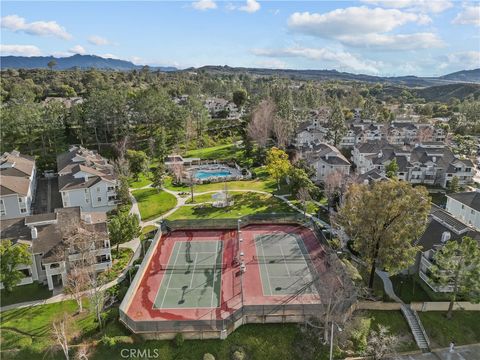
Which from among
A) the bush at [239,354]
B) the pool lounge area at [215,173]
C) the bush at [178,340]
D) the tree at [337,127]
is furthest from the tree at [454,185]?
the bush at [178,340]

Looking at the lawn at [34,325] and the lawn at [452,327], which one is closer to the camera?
the lawn at [34,325]

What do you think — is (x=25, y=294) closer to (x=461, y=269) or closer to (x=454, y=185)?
(x=461, y=269)

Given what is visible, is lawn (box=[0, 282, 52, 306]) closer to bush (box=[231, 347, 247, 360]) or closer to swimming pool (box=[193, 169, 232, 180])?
bush (box=[231, 347, 247, 360])

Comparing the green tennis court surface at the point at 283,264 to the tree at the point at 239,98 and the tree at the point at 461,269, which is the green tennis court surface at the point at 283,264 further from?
the tree at the point at 239,98

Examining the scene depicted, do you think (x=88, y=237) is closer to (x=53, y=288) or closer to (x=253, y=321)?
(x=53, y=288)

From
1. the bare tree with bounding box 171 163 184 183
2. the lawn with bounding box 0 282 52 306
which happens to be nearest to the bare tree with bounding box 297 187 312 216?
the bare tree with bounding box 171 163 184 183

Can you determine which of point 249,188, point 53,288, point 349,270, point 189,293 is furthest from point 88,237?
point 249,188
